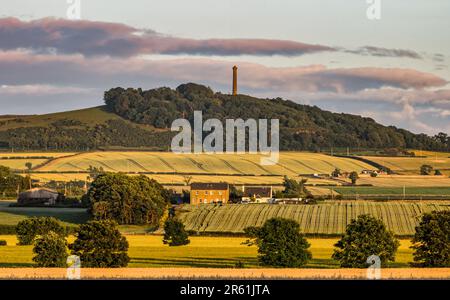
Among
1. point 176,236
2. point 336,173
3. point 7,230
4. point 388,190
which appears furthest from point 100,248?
point 336,173

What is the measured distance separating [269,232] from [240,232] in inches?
1329

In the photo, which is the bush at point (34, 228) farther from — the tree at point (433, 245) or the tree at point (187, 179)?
the tree at point (187, 179)

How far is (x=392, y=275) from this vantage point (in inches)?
2296

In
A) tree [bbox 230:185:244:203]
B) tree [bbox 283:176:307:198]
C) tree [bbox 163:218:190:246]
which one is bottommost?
tree [bbox 230:185:244:203]

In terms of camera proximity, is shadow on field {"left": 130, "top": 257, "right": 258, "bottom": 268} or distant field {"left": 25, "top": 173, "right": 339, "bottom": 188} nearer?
shadow on field {"left": 130, "top": 257, "right": 258, "bottom": 268}

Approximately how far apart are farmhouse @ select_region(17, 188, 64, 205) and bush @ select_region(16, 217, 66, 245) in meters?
47.6

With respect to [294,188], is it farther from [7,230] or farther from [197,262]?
[197,262]

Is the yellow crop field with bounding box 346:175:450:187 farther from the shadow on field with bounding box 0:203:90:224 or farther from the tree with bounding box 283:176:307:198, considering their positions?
the shadow on field with bounding box 0:203:90:224

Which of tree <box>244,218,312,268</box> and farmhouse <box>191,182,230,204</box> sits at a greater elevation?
tree <box>244,218,312,268</box>

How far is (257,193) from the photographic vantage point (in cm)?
15562

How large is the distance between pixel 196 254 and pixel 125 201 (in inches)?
1535

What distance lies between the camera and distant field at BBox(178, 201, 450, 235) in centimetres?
10969

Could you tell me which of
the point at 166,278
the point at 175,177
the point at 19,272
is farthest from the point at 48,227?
the point at 175,177

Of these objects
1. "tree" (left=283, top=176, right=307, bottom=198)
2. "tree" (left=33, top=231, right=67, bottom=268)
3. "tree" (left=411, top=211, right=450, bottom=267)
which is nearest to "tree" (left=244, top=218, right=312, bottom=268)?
"tree" (left=411, top=211, right=450, bottom=267)
